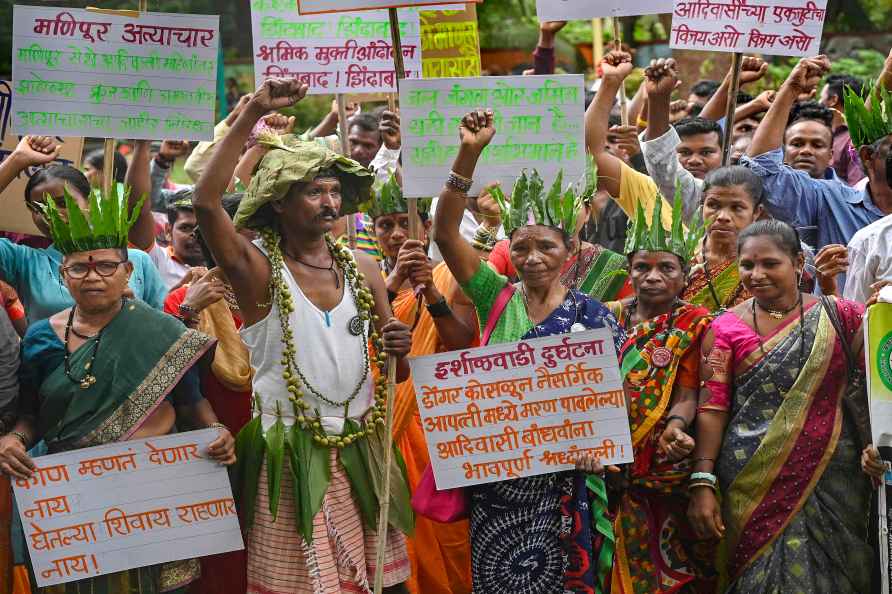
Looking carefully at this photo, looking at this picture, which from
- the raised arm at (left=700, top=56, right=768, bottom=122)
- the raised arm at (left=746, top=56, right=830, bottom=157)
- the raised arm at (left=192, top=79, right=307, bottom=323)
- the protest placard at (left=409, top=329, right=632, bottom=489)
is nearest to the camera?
the raised arm at (left=192, top=79, right=307, bottom=323)

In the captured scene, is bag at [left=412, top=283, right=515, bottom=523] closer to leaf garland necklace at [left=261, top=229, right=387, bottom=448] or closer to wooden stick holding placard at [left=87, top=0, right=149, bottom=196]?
leaf garland necklace at [left=261, top=229, right=387, bottom=448]

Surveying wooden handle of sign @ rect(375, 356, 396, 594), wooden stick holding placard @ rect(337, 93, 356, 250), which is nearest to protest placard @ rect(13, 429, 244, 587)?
wooden handle of sign @ rect(375, 356, 396, 594)

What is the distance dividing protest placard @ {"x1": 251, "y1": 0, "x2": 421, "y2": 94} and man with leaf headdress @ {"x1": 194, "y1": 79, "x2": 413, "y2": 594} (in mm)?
1784

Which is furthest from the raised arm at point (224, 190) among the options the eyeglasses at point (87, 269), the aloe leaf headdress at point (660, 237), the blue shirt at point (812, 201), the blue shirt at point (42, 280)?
the blue shirt at point (812, 201)

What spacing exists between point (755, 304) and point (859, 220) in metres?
1.58

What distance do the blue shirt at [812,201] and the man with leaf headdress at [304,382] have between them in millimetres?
2391

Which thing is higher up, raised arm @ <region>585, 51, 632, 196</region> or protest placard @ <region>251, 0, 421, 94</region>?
protest placard @ <region>251, 0, 421, 94</region>

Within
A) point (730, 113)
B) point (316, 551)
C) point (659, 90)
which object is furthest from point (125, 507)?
point (730, 113)

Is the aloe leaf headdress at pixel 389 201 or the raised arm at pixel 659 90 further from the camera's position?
the aloe leaf headdress at pixel 389 201

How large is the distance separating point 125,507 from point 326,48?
2856 millimetres

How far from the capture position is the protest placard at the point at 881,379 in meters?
4.58

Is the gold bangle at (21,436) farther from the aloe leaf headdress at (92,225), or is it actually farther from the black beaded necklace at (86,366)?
the aloe leaf headdress at (92,225)

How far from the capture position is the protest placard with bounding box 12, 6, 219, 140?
5.79m

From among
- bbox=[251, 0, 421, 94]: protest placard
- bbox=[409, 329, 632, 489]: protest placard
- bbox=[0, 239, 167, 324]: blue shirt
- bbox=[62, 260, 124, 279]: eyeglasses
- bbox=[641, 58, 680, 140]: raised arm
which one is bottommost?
bbox=[409, 329, 632, 489]: protest placard
